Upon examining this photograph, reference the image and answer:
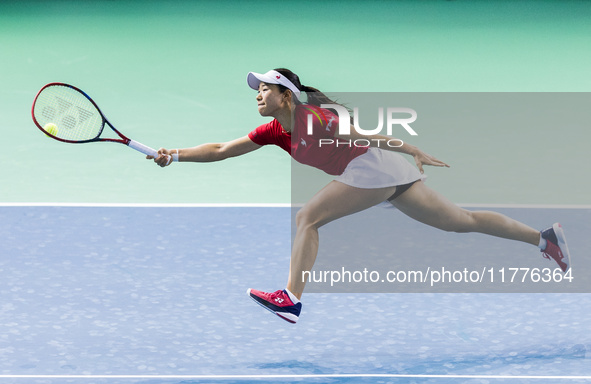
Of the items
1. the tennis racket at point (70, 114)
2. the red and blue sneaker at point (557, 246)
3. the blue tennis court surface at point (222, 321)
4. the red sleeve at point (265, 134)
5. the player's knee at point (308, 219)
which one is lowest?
the blue tennis court surface at point (222, 321)

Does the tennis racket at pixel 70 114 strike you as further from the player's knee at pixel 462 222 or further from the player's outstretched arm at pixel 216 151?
the player's knee at pixel 462 222

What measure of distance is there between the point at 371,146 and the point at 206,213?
269cm

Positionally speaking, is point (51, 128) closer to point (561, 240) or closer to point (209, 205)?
point (209, 205)

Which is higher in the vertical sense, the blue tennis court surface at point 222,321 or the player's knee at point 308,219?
the player's knee at point 308,219

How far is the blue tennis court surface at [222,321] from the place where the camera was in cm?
580

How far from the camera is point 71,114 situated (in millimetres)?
6820

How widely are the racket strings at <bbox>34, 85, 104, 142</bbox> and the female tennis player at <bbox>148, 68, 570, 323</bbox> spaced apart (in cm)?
73

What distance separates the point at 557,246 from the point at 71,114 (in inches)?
133

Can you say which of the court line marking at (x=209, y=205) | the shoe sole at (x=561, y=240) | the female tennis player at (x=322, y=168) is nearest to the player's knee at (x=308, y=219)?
the female tennis player at (x=322, y=168)

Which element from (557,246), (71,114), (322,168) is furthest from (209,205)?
(557,246)

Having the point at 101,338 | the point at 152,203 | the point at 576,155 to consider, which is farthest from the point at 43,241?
the point at 576,155

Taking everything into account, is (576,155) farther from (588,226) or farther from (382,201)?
(382,201)

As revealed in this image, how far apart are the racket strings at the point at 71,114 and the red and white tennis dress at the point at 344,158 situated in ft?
4.33

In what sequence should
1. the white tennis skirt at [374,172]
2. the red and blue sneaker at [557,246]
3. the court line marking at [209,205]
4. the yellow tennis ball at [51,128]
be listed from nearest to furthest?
the white tennis skirt at [374,172] < the yellow tennis ball at [51,128] < the red and blue sneaker at [557,246] < the court line marking at [209,205]
